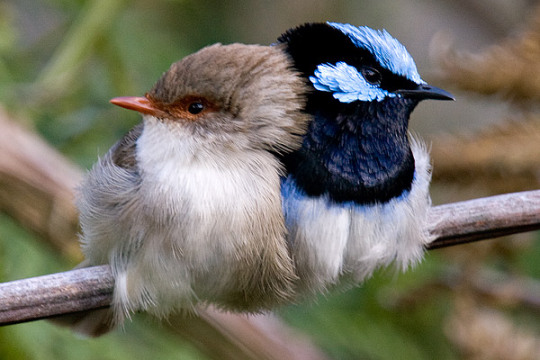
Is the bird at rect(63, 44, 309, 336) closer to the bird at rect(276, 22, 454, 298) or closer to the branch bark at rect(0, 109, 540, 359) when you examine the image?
the bird at rect(276, 22, 454, 298)

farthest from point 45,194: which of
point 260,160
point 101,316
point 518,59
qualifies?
point 518,59

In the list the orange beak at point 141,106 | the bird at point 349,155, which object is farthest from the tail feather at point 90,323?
the orange beak at point 141,106

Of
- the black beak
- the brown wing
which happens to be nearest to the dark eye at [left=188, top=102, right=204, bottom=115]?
the brown wing

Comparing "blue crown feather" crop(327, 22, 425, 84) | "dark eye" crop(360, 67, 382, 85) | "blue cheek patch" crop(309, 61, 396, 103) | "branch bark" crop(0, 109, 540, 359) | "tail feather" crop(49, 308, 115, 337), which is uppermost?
"blue crown feather" crop(327, 22, 425, 84)

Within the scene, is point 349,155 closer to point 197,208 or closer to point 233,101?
point 233,101

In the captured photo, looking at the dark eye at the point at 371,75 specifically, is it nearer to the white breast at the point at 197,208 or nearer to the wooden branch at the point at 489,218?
the white breast at the point at 197,208
